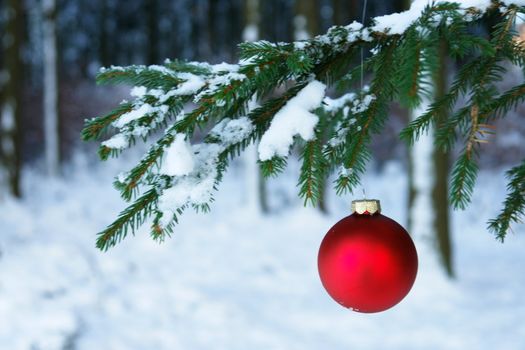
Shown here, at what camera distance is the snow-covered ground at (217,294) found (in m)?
3.84

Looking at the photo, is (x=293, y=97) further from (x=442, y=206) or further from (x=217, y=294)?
(x=442, y=206)

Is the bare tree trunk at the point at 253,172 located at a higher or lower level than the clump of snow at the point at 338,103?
lower

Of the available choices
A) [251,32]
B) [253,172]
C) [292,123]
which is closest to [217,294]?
[292,123]

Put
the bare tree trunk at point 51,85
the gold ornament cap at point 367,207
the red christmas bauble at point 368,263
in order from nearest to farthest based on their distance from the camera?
the red christmas bauble at point 368,263 → the gold ornament cap at point 367,207 → the bare tree trunk at point 51,85

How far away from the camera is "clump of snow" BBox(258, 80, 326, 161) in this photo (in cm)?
139

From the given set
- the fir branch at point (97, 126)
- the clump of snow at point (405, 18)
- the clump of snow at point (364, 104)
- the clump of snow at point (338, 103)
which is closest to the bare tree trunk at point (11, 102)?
the clump of snow at point (338, 103)

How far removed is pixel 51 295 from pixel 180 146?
3318mm

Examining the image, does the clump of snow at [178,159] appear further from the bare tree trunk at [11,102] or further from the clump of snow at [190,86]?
the bare tree trunk at [11,102]

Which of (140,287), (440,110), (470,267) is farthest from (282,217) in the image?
(440,110)

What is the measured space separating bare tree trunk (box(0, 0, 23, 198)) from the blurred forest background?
2cm

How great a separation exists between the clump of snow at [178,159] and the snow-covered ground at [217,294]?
8.34 feet

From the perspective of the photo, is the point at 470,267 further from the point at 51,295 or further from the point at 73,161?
the point at 73,161

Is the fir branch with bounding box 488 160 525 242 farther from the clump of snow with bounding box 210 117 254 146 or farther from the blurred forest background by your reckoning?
the clump of snow with bounding box 210 117 254 146

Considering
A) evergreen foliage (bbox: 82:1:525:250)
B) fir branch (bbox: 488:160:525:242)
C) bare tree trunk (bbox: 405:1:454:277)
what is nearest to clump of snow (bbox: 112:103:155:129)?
evergreen foliage (bbox: 82:1:525:250)
